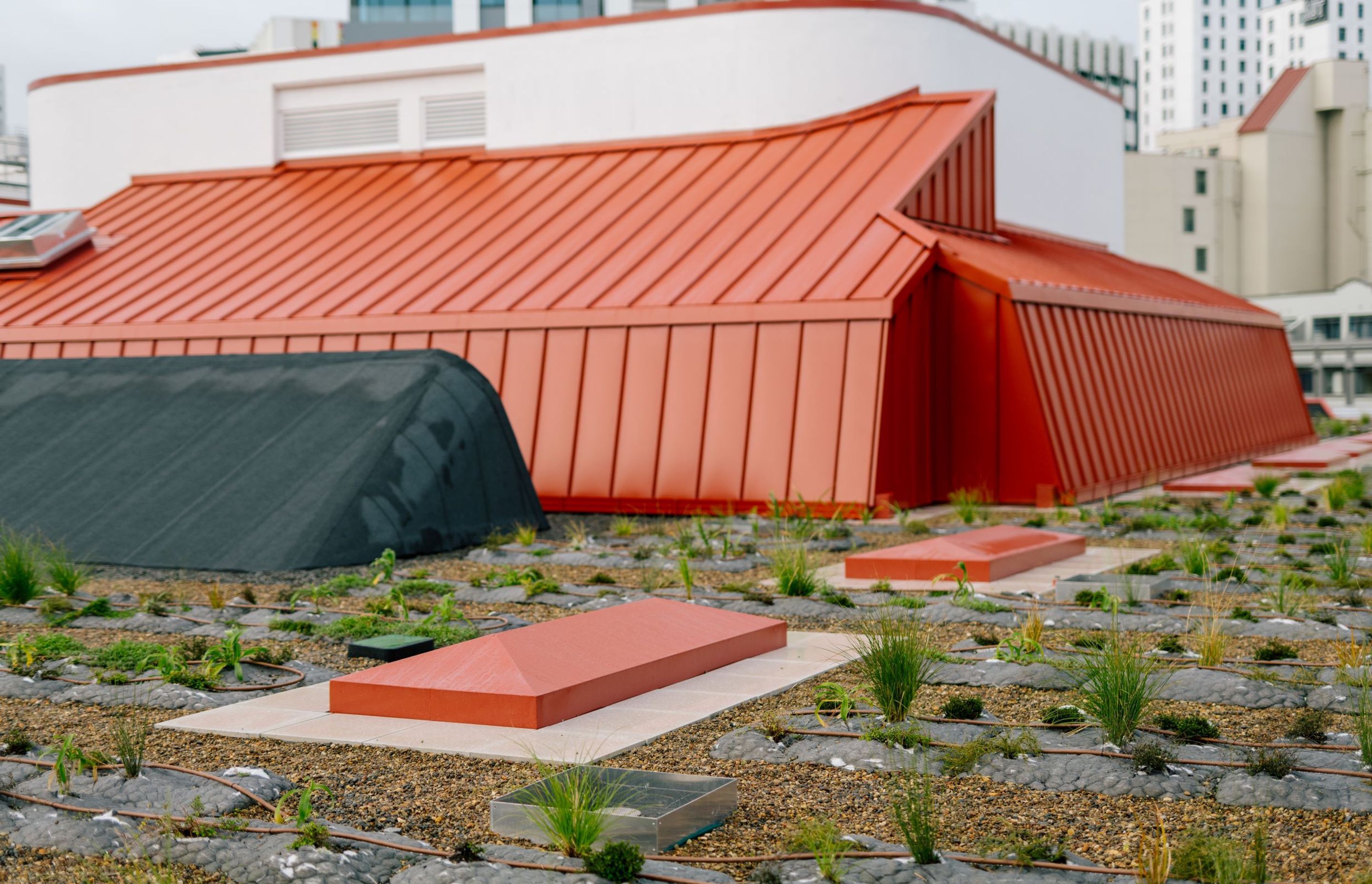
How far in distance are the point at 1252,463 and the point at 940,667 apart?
14647mm

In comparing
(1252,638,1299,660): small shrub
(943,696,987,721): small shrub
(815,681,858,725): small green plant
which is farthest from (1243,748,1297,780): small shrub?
(1252,638,1299,660): small shrub

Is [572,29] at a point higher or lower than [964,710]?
higher

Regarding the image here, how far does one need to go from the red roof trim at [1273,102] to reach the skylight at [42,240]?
56.5 m

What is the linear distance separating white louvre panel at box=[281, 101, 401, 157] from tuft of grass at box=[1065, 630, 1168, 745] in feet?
63.2

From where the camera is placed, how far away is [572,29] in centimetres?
2130

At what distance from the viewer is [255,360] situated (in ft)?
43.1

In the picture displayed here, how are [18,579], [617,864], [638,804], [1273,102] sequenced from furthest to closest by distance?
1. [1273,102]
2. [18,579]
3. [638,804]
4. [617,864]

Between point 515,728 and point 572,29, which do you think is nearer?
point 515,728

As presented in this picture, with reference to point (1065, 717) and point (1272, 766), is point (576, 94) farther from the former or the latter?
point (1272, 766)

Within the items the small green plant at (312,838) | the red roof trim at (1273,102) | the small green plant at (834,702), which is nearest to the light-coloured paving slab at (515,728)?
the small green plant at (834,702)

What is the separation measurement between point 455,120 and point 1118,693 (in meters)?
19.1

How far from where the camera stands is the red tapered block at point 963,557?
30.1 ft

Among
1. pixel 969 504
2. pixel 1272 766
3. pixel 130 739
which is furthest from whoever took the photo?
pixel 969 504

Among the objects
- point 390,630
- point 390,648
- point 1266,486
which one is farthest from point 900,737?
point 1266,486
